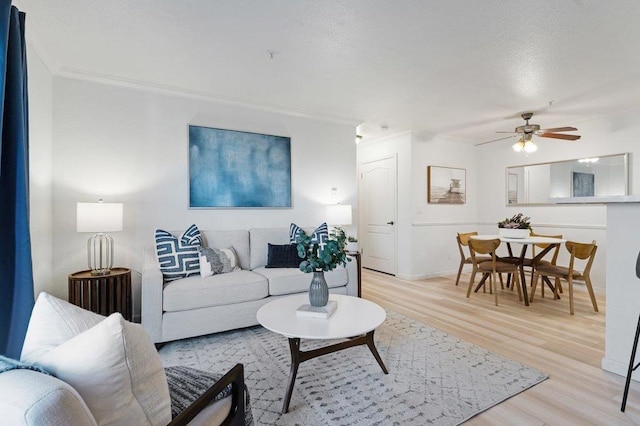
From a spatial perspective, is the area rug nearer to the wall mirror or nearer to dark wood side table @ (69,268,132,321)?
dark wood side table @ (69,268,132,321)

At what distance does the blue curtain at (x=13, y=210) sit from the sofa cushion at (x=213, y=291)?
105 cm

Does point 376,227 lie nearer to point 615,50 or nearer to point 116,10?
point 615,50

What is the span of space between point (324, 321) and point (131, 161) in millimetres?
2638

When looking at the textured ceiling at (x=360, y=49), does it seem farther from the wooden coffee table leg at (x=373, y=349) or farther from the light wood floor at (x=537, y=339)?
the light wood floor at (x=537, y=339)

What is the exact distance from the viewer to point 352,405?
74.9 inches

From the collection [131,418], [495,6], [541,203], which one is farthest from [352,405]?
[541,203]

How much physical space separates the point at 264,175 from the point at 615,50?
11.5ft

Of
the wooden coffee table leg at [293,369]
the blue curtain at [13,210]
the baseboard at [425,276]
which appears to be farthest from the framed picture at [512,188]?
the blue curtain at [13,210]

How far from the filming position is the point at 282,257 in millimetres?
Answer: 3514

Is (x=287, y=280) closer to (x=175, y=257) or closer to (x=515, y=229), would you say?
(x=175, y=257)

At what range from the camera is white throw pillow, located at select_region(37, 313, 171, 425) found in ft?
2.37

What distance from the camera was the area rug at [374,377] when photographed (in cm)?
183

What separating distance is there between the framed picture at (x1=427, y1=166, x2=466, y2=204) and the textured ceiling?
1654 mm

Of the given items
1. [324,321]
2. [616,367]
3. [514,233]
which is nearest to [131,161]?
[324,321]
